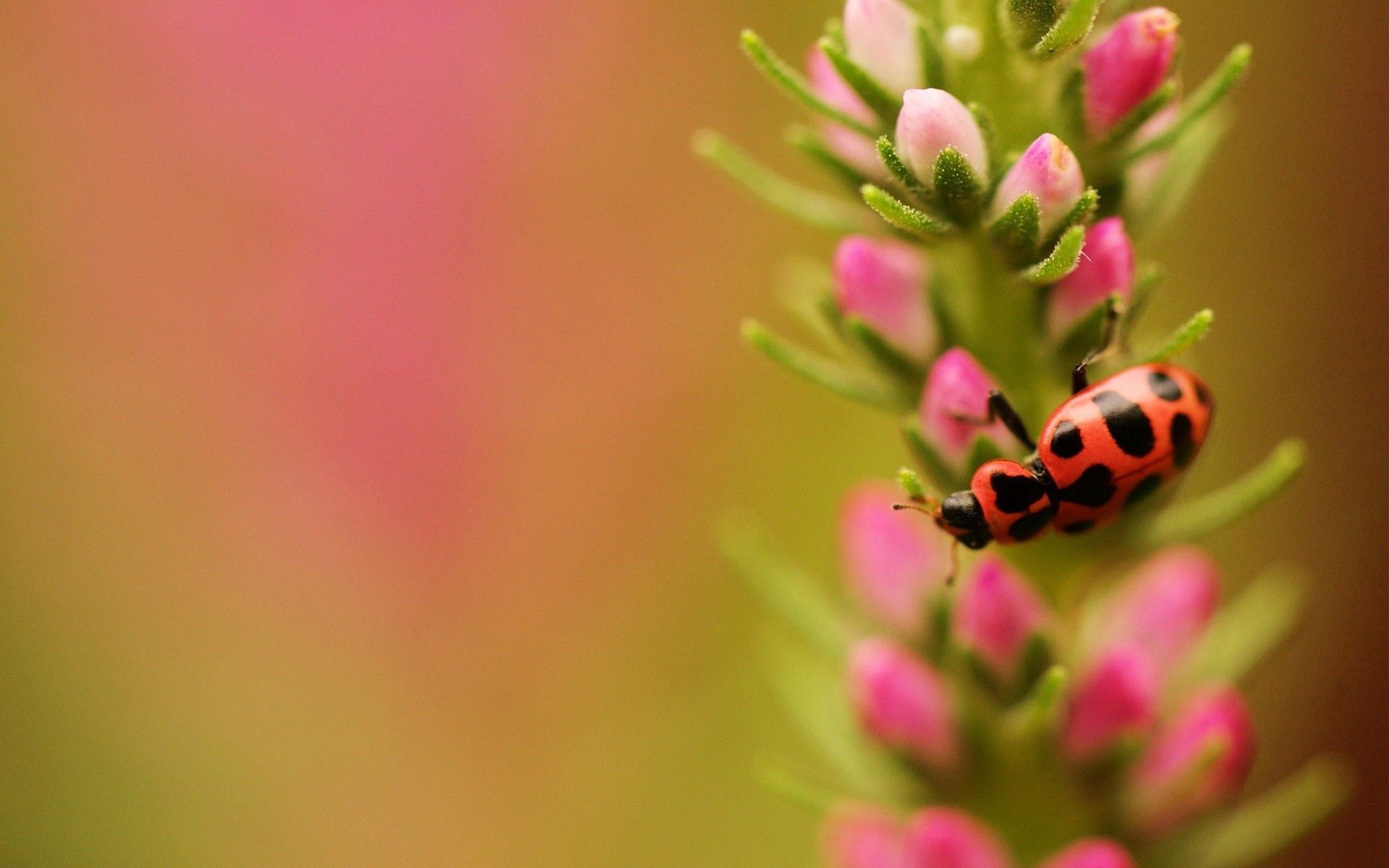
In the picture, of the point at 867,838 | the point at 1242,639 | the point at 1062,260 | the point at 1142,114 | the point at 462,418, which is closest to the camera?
the point at 1062,260

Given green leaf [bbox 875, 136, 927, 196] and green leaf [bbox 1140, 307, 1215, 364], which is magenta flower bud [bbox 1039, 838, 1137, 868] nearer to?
green leaf [bbox 1140, 307, 1215, 364]

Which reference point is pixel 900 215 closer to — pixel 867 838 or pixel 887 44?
pixel 887 44

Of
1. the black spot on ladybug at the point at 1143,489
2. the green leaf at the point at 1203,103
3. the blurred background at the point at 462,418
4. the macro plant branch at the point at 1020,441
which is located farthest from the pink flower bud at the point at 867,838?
the blurred background at the point at 462,418

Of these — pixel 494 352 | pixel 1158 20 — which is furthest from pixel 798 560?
pixel 1158 20

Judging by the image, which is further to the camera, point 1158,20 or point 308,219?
point 308,219

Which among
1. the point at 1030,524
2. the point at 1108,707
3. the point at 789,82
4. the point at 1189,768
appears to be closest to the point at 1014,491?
the point at 1030,524

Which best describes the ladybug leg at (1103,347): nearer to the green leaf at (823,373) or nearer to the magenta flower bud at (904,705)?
the green leaf at (823,373)

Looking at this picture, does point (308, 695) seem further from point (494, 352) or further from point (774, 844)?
point (774, 844)

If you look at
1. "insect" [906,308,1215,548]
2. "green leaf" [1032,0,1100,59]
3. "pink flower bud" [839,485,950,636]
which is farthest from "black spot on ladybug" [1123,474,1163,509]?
"green leaf" [1032,0,1100,59]
